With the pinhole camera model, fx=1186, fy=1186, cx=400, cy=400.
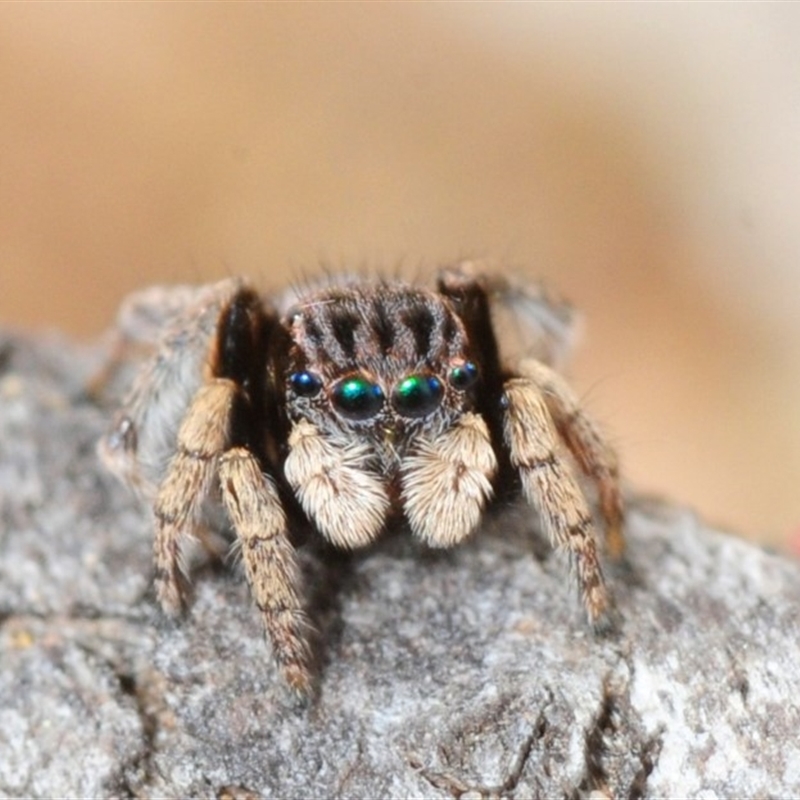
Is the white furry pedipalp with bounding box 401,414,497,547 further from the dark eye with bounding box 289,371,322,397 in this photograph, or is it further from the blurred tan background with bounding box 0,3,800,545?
the blurred tan background with bounding box 0,3,800,545

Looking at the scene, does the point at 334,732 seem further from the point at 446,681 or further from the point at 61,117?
the point at 61,117

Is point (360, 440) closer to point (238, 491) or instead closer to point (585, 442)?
point (238, 491)

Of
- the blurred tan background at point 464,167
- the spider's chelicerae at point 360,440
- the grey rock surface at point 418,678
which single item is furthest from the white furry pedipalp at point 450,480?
the blurred tan background at point 464,167

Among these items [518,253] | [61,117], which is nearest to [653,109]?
[518,253]

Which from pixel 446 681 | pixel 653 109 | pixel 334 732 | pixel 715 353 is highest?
pixel 653 109

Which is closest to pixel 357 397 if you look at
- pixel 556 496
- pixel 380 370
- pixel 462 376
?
pixel 380 370

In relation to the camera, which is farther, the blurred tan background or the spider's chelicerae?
the blurred tan background

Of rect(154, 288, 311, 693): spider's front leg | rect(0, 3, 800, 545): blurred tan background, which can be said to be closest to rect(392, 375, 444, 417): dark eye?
rect(154, 288, 311, 693): spider's front leg

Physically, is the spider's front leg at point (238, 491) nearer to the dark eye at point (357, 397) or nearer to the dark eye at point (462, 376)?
the dark eye at point (357, 397)
